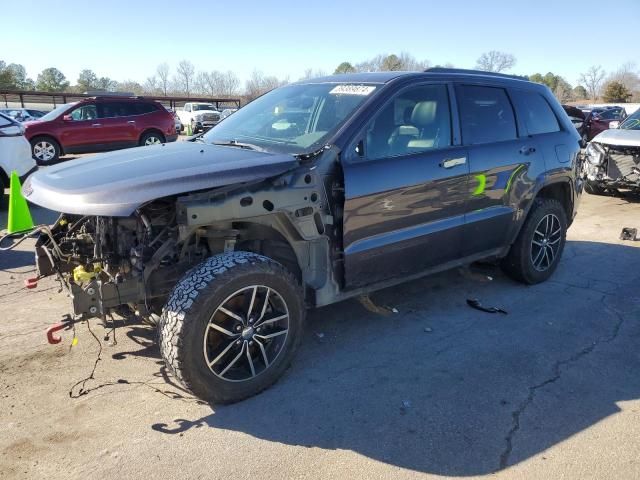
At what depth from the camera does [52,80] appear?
7250 centimetres

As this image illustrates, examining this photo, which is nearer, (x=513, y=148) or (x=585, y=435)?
(x=585, y=435)

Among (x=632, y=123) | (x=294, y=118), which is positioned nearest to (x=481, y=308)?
(x=294, y=118)

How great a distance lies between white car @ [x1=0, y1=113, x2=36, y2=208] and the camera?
826 cm

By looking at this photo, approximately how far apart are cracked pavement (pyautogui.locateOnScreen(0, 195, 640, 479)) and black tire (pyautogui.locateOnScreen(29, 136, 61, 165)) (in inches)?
480

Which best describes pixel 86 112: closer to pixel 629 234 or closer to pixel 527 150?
pixel 527 150

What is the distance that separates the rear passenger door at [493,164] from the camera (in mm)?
4344

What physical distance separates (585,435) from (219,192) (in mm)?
2447

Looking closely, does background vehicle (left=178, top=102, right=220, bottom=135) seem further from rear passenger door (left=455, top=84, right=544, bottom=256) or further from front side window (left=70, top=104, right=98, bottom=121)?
rear passenger door (left=455, top=84, right=544, bottom=256)

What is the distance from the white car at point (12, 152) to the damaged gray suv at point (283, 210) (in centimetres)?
545

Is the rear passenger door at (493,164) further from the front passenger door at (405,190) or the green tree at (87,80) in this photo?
the green tree at (87,80)

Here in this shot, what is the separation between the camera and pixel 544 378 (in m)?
3.48

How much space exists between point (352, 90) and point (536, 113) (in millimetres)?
2153

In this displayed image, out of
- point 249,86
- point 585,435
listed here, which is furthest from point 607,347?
point 249,86

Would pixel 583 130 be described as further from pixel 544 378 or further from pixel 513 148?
pixel 544 378
